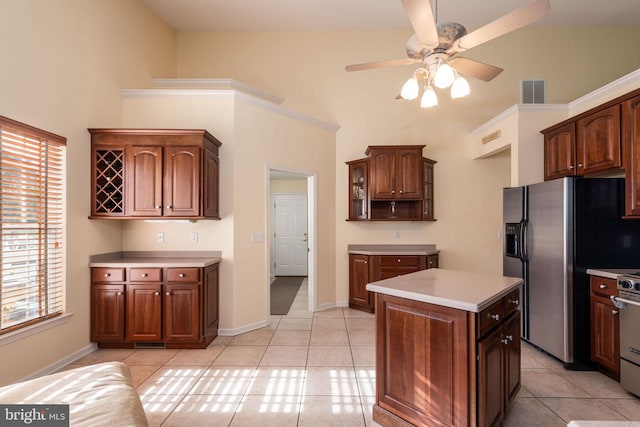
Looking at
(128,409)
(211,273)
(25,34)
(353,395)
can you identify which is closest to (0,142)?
(25,34)

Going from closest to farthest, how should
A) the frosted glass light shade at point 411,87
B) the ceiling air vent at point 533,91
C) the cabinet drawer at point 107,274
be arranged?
the frosted glass light shade at point 411,87, the cabinet drawer at point 107,274, the ceiling air vent at point 533,91

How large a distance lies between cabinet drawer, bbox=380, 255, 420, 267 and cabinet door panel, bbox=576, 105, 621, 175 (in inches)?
87.2

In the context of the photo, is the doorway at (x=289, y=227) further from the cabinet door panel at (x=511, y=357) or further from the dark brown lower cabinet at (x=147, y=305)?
the cabinet door panel at (x=511, y=357)

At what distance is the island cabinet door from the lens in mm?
1626

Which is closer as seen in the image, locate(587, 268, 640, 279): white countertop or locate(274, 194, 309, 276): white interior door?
locate(587, 268, 640, 279): white countertop

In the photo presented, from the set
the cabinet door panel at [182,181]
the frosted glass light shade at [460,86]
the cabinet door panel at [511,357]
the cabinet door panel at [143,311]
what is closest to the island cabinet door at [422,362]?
the cabinet door panel at [511,357]

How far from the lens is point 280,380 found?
2.65 meters

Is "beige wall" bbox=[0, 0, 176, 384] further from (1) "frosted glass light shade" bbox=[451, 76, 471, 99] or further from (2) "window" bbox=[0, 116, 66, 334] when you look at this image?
(1) "frosted glass light shade" bbox=[451, 76, 471, 99]

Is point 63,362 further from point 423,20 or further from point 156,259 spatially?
point 423,20

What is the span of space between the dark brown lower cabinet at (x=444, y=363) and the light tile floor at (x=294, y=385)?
0.36 meters

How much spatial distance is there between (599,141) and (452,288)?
2.54 metres

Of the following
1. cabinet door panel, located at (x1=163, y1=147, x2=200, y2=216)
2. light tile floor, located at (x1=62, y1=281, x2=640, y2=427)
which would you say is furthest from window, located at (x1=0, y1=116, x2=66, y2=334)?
cabinet door panel, located at (x1=163, y1=147, x2=200, y2=216)

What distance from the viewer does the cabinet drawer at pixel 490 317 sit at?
163cm

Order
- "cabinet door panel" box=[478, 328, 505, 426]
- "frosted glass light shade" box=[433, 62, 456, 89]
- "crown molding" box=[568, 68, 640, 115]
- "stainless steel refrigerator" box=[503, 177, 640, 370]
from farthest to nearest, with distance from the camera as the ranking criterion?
"crown molding" box=[568, 68, 640, 115] < "stainless steel refrigerator" box=[503, 177, 640, 370] < "frosted glass light shade" box=[433, 62, 456, 89] < "cabinet door panel" box=[478, 328, 505, 426]
